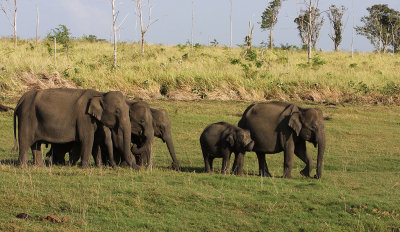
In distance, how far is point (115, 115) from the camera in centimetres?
1351

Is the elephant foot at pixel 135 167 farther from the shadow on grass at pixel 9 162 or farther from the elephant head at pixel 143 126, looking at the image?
the shadow on grass at pixel 9 162

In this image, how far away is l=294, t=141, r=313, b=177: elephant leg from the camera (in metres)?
13.7

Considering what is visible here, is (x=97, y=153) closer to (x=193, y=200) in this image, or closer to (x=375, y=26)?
(x=193, y=200)

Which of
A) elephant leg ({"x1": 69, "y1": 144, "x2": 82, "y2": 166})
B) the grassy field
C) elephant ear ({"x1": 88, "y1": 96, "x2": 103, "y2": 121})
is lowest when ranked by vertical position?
the grassy field

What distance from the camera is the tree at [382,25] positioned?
6844cm

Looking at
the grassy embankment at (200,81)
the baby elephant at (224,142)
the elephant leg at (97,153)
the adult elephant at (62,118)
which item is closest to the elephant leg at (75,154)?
the elephant leg at (97,153)

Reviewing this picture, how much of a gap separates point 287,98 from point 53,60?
11.5 metres

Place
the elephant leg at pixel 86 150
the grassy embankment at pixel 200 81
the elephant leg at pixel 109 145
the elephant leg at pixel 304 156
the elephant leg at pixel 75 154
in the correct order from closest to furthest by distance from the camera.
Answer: the elephant leg at pixel 86 150 < the elephant leg at pixel 109 145 < the elephant leg at pixel 304 156 < the elephant leg at pixel 75 154 < the grassy embankment at pixel 200 81

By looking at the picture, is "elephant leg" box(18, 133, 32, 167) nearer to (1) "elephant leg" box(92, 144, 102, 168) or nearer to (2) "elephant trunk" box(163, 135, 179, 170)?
(1) "elephant leg" box(92, 144, 102, 168)

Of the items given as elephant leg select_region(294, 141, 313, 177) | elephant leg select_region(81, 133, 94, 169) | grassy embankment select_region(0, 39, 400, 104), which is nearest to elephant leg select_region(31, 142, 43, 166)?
elephant leg select_region(81, 133, 94, 169)

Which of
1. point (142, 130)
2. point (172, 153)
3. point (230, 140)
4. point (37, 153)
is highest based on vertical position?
point (142, 130)

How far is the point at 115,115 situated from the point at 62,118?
1.08 m

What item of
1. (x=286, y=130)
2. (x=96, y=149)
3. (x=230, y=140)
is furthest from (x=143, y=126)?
(x=286, y=130)

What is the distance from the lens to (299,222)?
9422 mm
